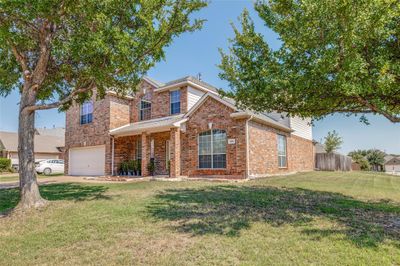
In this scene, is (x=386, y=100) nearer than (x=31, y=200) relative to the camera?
Yes

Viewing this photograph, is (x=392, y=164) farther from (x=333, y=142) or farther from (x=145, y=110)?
(x=145, y=110)

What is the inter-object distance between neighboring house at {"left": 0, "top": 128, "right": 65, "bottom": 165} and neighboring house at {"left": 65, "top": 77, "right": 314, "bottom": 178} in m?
16.0

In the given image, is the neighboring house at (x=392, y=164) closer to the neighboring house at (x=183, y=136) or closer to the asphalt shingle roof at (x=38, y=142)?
the neighboring house at (x=183, y=136)

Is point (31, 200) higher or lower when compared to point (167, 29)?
lower

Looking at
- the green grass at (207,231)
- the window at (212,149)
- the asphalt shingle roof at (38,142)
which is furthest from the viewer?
the asphalt shingle roof at (38,142)

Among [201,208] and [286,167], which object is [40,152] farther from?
[201,208]

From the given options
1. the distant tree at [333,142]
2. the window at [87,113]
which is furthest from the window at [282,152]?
the distant tree at [333,142]

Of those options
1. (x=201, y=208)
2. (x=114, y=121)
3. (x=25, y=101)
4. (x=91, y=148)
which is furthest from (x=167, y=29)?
(x=91, y=148)

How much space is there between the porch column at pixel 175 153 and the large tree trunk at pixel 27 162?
327 inches

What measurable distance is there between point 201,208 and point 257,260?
11.5 feet

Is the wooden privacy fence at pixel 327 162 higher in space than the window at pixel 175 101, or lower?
lower

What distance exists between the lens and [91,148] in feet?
73.4

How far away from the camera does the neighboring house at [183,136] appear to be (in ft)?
51.6

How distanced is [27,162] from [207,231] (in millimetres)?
6427
